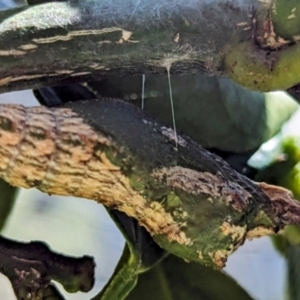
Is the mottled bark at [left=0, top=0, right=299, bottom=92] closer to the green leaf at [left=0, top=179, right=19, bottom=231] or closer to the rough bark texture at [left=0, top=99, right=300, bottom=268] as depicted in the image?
the rough bark texture at [left=0, top=99, right=300, bottom=268]

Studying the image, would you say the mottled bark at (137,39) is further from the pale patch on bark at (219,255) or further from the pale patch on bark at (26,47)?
the pale patch on bark at (219,255)

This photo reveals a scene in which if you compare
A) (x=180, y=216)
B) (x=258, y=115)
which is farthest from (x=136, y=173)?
(x=258, y=115)

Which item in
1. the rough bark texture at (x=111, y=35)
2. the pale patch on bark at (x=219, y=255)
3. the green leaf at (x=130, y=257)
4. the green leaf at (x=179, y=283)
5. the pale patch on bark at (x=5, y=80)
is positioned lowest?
the green leaf at (x=179, y=283)

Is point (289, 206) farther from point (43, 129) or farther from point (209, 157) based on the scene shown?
point (43, 129)

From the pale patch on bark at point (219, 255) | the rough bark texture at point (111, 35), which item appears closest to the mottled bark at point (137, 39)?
the rough bark texture at point (111, 35)

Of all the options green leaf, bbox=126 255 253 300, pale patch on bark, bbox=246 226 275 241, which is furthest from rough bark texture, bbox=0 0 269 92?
green leaf, bbox=126 255 253 300
